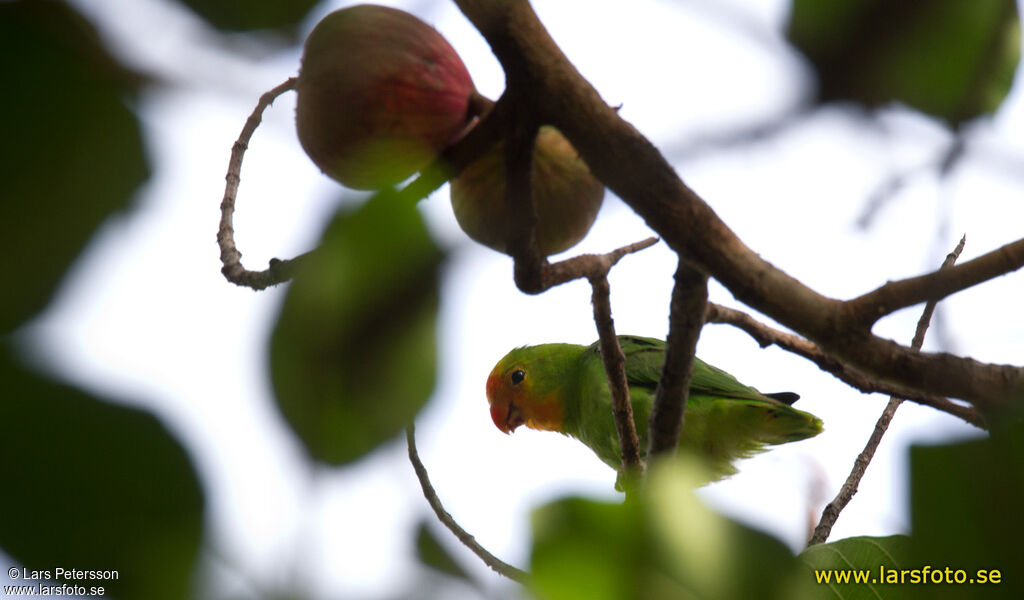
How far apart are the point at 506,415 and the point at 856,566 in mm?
2446

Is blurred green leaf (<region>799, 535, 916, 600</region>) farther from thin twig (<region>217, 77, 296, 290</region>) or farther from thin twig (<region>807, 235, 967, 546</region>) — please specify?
thin twig (<region>807, 235, 967, 546</region>)

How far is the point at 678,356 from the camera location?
3.73 ft

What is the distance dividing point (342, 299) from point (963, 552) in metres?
0.30

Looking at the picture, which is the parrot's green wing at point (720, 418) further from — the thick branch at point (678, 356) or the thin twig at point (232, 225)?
the thin twig at point (232, 225)

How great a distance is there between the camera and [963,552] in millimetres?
361

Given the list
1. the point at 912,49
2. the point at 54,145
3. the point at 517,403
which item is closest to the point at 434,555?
the point at 54,145

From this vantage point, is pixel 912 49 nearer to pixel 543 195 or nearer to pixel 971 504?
pixel 971 504

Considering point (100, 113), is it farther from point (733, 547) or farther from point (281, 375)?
point (733, 547)

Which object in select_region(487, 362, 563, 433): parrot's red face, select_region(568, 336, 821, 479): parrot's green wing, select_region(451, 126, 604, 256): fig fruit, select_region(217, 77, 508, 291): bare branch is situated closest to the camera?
select_region(217, 77, 508, 291): bare branch

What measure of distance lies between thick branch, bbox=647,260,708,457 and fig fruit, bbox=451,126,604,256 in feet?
0.66

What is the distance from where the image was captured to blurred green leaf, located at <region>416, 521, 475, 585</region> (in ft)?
1.21

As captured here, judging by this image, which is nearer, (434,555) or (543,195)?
(434,555)

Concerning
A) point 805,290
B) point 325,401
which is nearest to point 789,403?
point 805,290

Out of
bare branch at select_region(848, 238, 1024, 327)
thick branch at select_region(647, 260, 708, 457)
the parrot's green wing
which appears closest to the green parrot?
the parrot's green wing
